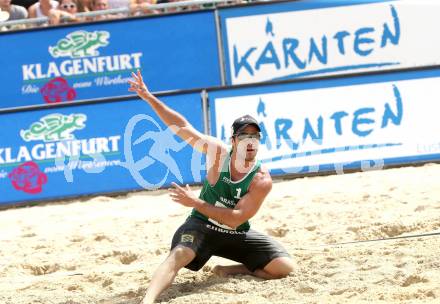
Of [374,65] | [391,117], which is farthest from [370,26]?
[391,117]

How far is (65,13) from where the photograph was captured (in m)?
12.0

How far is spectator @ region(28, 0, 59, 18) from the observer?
40.5ft

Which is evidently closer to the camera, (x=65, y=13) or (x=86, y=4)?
(x=65, y=13)

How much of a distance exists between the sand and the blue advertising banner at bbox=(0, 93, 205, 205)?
0.23 m

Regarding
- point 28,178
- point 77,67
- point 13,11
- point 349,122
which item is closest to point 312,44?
point 349,122

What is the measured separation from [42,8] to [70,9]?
48 centimetres

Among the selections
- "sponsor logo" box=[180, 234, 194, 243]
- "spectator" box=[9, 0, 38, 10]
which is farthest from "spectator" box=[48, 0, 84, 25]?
"sponsor logo" box=[180, 234, 194, 243]

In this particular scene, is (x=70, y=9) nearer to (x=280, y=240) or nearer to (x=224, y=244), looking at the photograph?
(x=280, y=240)

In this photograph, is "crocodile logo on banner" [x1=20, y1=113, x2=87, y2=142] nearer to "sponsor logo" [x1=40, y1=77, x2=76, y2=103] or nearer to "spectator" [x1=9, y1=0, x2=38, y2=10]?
"sponsor logo" [x1=40, y1=77, x2=76, y2=103]

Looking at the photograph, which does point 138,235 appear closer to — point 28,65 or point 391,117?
point 391,117

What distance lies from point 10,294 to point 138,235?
1829mm

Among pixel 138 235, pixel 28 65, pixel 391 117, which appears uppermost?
pixel 28 65

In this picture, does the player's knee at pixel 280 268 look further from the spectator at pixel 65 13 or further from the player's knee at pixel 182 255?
the spectator at pixel 65 13

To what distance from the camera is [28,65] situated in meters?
12.0
